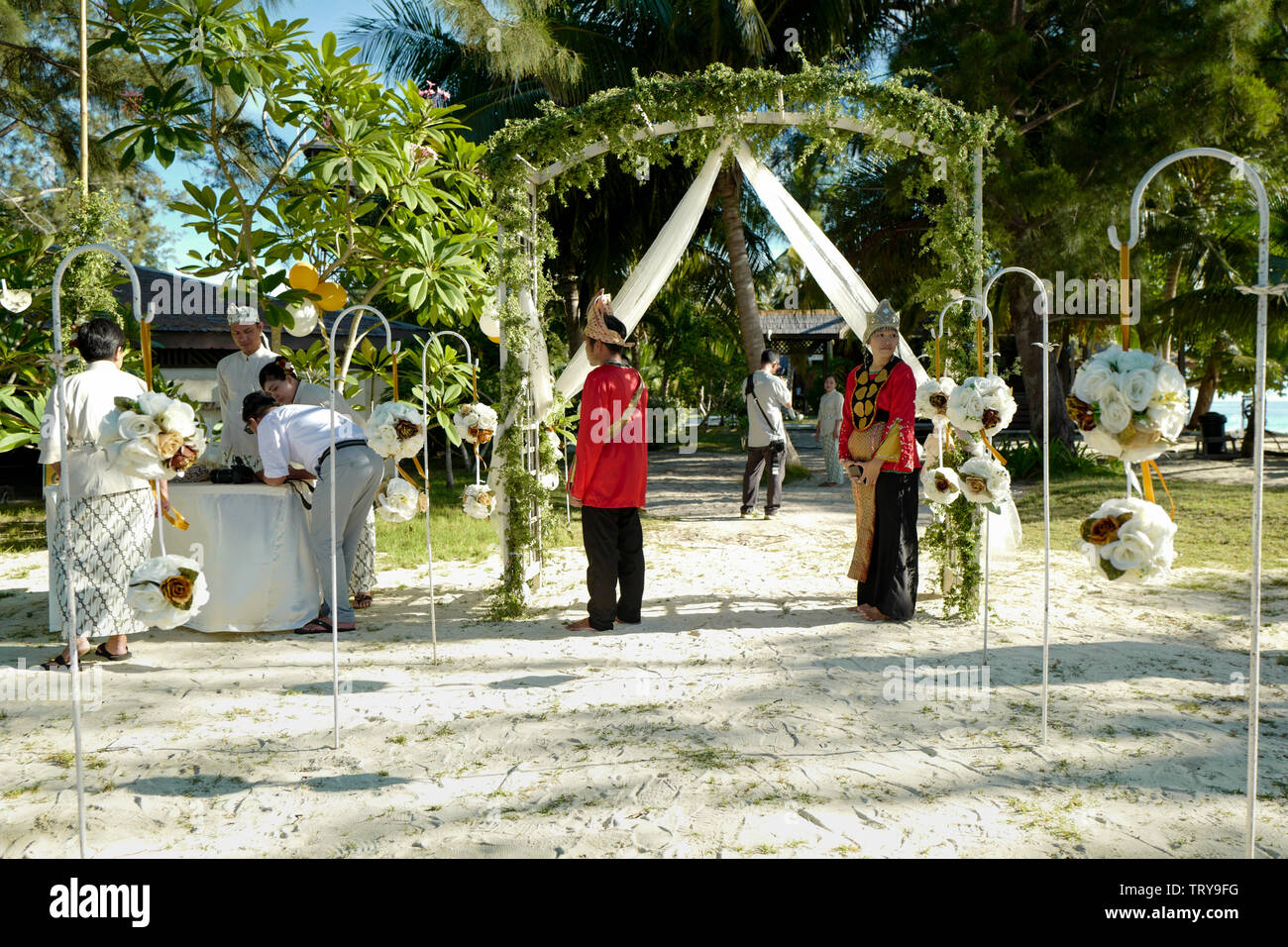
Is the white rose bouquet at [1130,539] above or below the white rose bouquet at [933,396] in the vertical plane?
below

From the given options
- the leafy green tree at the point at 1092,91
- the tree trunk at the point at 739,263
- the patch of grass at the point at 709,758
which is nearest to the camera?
the patch of grass at the point at 709,758

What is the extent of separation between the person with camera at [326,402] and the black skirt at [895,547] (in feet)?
11.3

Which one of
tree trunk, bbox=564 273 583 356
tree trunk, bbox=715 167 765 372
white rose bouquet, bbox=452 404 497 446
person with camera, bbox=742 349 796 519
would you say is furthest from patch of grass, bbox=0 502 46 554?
tree trunk, bbox=715 167 765 372

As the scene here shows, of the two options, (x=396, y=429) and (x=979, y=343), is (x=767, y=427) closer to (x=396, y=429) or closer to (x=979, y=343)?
(x=979, y=343)

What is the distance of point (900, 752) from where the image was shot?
12.9ft

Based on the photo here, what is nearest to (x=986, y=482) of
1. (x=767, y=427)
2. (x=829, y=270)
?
(x=829, y=270)

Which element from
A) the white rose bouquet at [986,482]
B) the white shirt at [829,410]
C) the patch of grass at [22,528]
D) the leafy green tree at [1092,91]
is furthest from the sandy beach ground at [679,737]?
the white shirt at [829,410]

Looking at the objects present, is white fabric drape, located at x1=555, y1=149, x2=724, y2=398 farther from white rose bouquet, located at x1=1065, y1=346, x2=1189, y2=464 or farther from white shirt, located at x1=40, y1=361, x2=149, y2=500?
white rose bouquet, located at x1=1065, y1=346, x2=1189, y2=464

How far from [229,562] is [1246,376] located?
22.4 m

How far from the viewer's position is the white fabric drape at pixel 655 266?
705cm

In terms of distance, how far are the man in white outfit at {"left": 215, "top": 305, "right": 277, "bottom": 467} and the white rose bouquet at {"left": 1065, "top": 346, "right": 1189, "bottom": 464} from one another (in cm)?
523

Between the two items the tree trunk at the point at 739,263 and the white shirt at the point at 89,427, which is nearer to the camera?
the white shirt at the point at 89,427

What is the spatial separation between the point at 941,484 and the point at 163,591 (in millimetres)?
4361

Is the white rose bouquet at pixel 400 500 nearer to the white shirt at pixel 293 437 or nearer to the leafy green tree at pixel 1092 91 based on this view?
the white shirt at pixel 293 437
